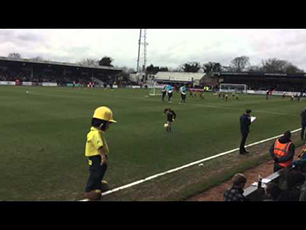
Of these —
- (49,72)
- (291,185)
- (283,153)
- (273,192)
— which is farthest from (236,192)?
(49,72)

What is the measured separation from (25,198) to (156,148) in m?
5.39

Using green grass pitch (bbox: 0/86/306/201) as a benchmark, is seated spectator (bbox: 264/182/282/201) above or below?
above

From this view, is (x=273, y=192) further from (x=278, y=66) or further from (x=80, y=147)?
(x=278, y=66)

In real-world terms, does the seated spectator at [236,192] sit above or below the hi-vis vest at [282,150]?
below

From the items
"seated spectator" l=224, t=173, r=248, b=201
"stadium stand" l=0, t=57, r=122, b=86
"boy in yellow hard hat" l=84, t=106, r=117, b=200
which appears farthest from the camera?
"stadium stand" l=0, t=57, r=122, b=86

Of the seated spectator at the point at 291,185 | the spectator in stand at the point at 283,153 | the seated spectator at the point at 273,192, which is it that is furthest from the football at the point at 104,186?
the spectator in stand at the point at 283,153

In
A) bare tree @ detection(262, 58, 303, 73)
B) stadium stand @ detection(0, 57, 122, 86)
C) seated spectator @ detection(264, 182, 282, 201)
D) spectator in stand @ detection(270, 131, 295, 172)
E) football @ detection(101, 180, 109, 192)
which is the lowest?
football @ detection(101, 180, 109, 192)

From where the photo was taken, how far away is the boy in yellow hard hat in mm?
5492

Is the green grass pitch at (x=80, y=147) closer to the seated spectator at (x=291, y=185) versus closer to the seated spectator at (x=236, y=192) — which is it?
the seated spectator at (x=236, y=192)

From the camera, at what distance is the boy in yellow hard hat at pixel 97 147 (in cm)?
549

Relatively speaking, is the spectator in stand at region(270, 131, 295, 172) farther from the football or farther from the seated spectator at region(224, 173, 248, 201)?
the football

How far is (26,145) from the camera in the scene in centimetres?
986

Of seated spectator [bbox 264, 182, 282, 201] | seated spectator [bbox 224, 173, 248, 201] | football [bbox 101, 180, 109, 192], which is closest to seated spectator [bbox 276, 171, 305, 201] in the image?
seated spectator [bbox 264, 182, 282, 201]

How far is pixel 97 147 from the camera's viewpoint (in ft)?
18.0
